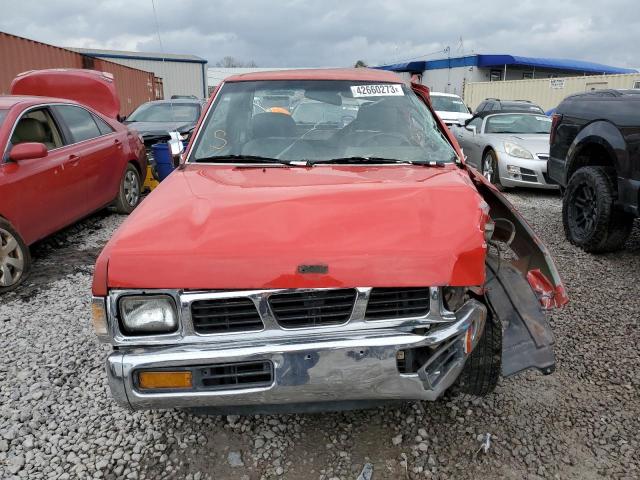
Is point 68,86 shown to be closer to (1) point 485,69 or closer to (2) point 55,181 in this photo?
(2) point 55,181

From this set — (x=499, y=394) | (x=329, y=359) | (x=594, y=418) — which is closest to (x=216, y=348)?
(x=329, y=359)

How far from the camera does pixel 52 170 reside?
495 centimetres

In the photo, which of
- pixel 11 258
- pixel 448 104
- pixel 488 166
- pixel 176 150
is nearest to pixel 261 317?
pixel 176 150

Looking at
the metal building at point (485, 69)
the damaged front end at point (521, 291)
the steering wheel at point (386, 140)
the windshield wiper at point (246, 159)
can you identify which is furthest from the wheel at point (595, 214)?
the metal building at point (485, 69)

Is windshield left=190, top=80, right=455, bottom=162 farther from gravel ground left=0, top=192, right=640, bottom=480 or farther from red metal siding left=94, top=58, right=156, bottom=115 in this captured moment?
red metal siding left=94, top=58, right=156, bottom=115

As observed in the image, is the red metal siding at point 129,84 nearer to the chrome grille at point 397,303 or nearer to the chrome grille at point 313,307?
the chrome grille at point 313,307

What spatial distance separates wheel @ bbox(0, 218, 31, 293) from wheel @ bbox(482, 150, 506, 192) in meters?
6.84

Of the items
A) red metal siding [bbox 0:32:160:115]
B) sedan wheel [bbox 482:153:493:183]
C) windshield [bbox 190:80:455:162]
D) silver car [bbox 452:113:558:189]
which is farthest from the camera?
red metal siding [bbox 0:32:160:115]

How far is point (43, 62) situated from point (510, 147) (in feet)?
40.1

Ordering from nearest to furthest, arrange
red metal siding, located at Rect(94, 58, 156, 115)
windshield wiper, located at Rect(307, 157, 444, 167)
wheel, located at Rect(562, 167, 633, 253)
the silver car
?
windshield wiper, located at Rect(307, 157, 444, 167) → wheel, located at Rect(562, 167, 633, 253) → the silver car → red metal siding, located at Rect(94, 58, 156, 115)

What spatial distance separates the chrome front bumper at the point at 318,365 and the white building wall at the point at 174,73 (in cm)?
3378

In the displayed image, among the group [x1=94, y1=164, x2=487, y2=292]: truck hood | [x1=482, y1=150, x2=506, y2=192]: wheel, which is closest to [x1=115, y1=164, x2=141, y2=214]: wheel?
[x1=94, y1=164, x2=487, y2=292]: truck hood

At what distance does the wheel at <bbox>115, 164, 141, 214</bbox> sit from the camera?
662 centimetres

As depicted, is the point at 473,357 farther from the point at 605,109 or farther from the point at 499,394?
the point at 605,109
